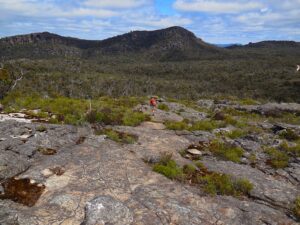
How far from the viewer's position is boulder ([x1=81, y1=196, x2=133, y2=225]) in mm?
7449

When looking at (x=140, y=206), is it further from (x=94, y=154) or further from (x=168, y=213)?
(x=94, y=154)

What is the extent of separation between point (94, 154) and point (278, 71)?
140579 millimetres

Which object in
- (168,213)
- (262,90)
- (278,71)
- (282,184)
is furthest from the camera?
(278,71)

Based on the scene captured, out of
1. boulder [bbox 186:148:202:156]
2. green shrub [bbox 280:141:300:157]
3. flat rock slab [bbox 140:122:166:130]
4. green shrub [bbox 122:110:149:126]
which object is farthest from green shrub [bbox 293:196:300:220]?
green shrub [bbox 122:110:149:126]

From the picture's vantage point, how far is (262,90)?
11488cm

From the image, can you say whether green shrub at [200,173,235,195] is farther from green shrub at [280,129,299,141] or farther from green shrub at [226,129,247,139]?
green shrub at [280,129,299,141]

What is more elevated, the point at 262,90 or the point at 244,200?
the point at 244,200

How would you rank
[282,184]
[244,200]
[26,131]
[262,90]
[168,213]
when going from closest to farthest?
1. [168,213]
2. [244,200]
3. [282,184]
4. [26,131]
5. [262,90]

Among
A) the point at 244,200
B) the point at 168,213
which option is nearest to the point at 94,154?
the point at 168,213

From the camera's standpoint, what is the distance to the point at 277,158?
1279cm

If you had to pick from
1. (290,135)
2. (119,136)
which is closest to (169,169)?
(119,136)

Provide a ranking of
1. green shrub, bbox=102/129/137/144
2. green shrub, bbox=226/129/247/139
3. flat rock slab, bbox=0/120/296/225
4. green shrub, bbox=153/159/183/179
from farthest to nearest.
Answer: green shrub, bbox=226/129/247/139, green shrub, bbox=102/129/137/144, green shrub, bbox=153/159/183/179, flat rock slab, bbox=0/120/296/225

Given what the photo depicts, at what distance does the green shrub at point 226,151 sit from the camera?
12.5 m

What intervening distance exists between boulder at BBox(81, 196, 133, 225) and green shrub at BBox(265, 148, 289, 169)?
6.55m
